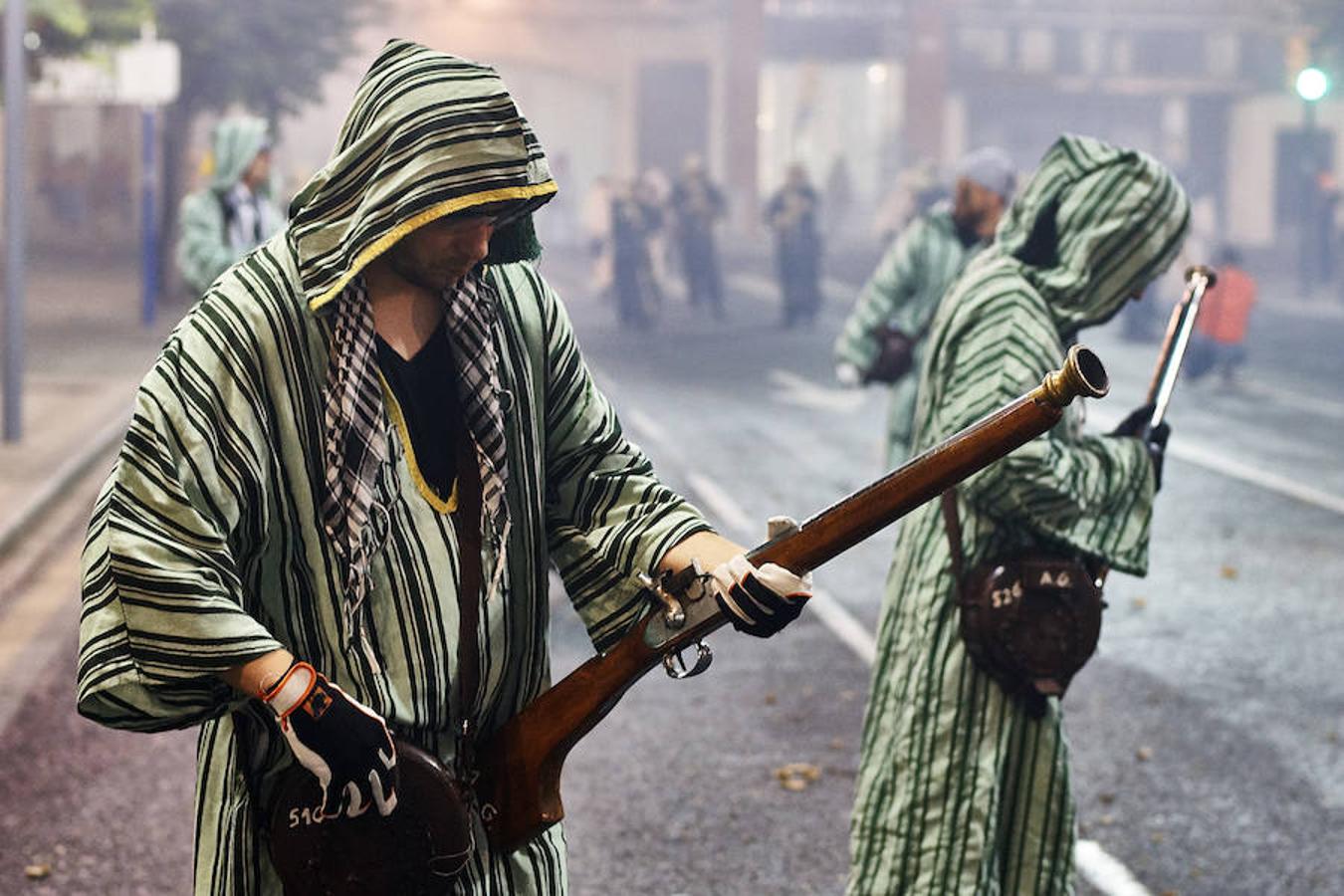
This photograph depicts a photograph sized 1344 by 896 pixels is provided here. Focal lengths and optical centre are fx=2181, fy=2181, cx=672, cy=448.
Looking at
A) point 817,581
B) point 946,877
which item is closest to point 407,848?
point 946,877

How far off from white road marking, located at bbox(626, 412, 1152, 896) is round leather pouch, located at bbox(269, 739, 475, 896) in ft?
2.99

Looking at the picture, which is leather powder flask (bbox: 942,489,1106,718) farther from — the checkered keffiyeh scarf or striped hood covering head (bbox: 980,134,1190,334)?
the checkered keffiyeh scarf

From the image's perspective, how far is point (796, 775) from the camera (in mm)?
6648

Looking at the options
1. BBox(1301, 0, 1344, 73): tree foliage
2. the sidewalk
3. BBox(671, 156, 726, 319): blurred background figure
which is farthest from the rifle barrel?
BBox(1301, 0, 1344, 73): tree foliage

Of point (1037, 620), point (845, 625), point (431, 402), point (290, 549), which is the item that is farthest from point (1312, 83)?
point (290, 549)

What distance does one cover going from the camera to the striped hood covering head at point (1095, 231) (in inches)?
179

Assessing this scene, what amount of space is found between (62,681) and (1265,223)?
155 ft

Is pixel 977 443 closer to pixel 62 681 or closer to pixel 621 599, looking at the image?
pixel 621 599

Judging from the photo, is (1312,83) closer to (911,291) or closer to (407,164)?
(911,291)

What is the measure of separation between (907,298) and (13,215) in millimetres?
→ 7658

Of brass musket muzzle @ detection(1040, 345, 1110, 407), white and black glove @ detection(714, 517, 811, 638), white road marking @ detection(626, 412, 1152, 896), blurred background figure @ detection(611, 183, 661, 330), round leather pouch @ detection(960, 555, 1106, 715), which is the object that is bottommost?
blurred background figure @ detection(611, 183, 661, 330)

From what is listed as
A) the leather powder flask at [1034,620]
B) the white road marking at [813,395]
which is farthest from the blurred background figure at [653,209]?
the leather powder flask at [1034,620]

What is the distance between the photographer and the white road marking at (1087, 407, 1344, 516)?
12430 millimetres

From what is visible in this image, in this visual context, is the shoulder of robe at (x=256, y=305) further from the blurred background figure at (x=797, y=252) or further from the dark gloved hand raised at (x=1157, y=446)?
the blurred background figure at (x=797, y=252)
